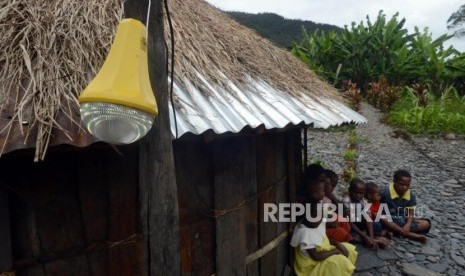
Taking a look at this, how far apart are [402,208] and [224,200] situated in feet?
11.0

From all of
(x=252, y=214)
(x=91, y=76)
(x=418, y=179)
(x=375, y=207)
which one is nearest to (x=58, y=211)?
(x=91, y=76)

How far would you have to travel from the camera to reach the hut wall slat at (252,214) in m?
2.99

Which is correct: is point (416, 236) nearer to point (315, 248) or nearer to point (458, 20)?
point (315, 248)

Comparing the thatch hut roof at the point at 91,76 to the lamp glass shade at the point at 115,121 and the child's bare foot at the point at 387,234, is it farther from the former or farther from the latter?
the child's bare foot at the point at 387,234

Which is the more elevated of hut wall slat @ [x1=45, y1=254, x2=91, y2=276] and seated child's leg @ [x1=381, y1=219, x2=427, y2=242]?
hut wall slat @ [x1=45, y1=254, x2=91, y2=276]

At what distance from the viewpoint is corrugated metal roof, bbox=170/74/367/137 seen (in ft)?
6.50

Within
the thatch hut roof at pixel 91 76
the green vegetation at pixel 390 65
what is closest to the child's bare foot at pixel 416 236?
the thatch hut roof at pixel 91 76

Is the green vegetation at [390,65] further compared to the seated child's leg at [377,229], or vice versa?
the green vegetation at [390,65]

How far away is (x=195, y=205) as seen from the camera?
2566mm

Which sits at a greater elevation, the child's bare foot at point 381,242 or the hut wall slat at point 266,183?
the hut wall slat at point 266,183

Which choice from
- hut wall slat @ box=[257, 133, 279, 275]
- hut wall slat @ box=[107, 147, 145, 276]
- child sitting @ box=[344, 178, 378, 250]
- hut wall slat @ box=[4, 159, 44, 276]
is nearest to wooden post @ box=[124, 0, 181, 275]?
hut wall slat @ box=[107, 147, 145, 276]

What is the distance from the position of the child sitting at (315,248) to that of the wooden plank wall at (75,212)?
189cm

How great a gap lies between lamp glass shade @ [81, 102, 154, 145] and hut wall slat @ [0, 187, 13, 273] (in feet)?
3.17

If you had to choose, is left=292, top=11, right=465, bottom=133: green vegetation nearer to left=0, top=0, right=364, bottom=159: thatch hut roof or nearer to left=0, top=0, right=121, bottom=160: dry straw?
left=0, top=0, right=364, bottom=159: thatch hut roof
